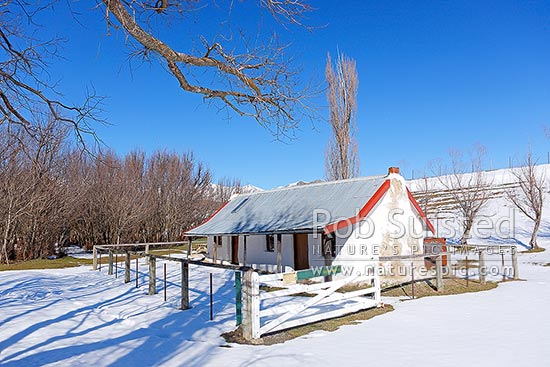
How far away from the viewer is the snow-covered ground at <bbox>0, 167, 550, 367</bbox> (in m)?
6.14

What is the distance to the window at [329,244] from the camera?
649 inches

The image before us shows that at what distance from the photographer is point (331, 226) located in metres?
14.9

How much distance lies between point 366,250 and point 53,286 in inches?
423

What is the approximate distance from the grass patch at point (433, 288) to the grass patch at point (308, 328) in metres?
3.00

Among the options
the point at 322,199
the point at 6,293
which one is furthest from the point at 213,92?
the point at 322,199

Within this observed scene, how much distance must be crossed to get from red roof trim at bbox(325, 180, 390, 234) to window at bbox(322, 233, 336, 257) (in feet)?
4.82

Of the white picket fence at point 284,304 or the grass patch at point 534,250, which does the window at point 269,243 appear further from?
the grass patch at point 534,250

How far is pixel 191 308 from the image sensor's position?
10617 mm

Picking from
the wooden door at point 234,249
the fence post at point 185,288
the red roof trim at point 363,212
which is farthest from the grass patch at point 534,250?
the fence post at point 185,288

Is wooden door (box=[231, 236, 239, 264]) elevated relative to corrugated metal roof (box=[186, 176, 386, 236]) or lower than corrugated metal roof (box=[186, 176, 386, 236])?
lower

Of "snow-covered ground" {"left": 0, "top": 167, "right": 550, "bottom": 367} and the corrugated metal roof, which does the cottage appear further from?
"snow-covered ground" {"left": 0, "top": 167, "right": 550, "bottom": 367}

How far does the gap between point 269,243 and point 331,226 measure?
5.05 m

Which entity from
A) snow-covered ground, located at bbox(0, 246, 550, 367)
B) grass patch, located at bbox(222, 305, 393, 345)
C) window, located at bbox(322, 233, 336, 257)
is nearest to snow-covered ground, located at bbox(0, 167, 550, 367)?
snow-covered ground, located at bbox(0, 246, 550, 367)

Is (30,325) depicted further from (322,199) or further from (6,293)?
(322,199)
